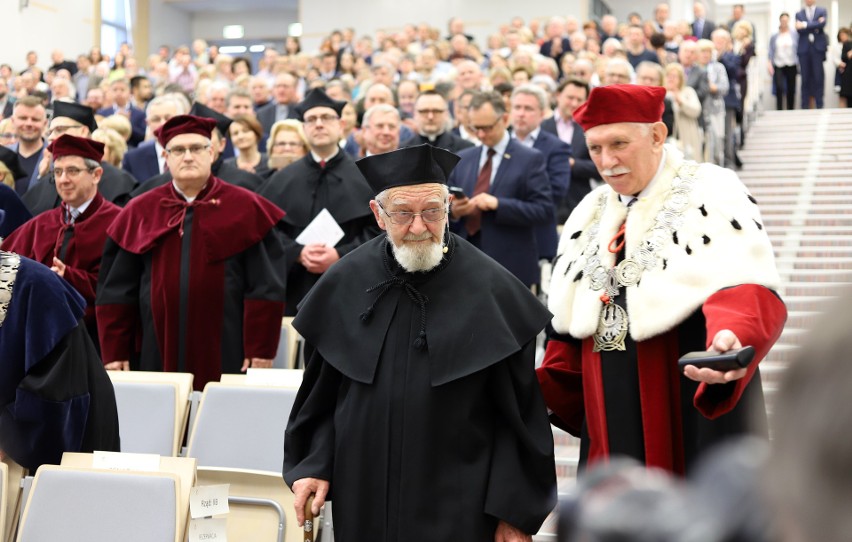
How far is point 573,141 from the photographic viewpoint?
852cm

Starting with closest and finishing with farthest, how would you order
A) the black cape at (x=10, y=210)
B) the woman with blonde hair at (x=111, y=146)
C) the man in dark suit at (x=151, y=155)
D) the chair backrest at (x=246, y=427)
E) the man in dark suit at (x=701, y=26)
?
the chair backrest at (x=246, y=427)
the black cape at (x=10, y=210)
the woman with blonde hair at (x=111, y=146)
the man in dark suit at (x=151, y=155)
the man in dark suit at (x=701, y=26)

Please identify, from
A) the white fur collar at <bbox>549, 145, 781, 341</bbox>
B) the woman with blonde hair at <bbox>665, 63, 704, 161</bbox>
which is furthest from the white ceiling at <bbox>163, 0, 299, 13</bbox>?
the white fur collar at <bbox>549, 145, 781, 341</bbox>

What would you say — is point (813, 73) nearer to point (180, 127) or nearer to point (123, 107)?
point (123, 107)

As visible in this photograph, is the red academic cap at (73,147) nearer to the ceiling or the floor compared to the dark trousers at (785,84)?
nearer to the floor

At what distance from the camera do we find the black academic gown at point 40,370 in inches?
160

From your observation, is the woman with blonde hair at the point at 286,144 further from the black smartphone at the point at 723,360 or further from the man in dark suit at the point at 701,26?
the man in dark suit at the point at 701,26

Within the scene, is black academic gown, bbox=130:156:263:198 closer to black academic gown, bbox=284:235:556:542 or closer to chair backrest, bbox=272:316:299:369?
chair backrest, bbox=272:316:299:369

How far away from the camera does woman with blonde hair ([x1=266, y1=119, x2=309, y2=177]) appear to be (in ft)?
24.2

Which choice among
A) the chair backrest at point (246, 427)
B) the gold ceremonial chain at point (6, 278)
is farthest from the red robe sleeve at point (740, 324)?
the gold ceremonial chain at point (6, 278)

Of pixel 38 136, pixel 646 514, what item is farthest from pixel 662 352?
pixel 38 136

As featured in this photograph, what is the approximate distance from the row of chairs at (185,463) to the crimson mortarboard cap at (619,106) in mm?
1830

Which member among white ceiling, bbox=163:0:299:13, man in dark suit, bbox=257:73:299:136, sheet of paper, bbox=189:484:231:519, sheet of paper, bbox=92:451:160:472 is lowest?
sheet of paper, bbox=189:484:231:519

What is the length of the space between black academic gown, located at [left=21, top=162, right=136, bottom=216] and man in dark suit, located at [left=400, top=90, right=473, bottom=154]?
188 centimetres

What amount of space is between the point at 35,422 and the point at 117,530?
2.06ft
